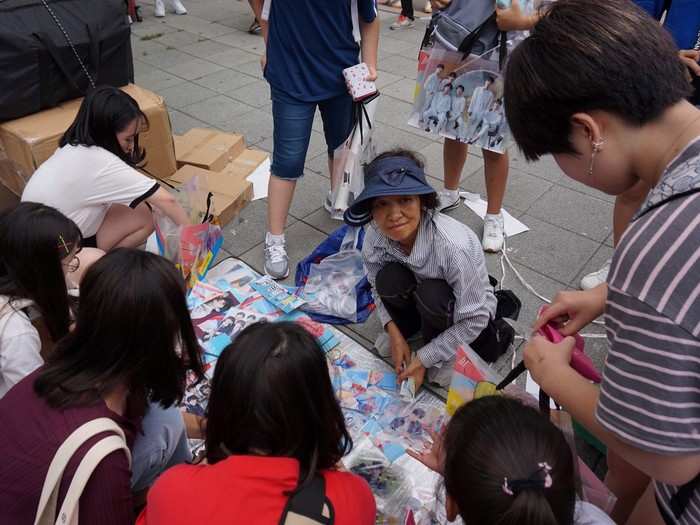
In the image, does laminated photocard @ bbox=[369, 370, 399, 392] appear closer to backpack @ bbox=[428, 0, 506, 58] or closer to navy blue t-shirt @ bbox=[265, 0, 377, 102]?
navy blue t-shirt @ bbox=[265, 0, 377, 102]

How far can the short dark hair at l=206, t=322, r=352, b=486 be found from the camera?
1.09 meters

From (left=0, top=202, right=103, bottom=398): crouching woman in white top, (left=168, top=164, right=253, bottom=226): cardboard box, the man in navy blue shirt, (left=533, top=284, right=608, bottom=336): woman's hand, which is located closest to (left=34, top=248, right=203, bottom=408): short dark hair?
(left=0, top=202, right=103, bottom=398): crouching woman in white top

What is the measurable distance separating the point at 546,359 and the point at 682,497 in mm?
371

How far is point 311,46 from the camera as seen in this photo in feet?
8.33

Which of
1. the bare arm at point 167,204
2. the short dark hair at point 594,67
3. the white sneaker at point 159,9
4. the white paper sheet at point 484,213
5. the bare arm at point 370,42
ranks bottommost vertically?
the white sneaker at point 159,9

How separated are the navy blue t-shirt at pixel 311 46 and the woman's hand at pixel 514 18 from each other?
70 centimetres

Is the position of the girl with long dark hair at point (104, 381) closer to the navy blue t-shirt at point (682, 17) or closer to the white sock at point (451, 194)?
the white sock at point (451, 194)

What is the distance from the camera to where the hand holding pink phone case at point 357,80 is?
8.64ft

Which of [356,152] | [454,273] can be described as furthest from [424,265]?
[356,152]

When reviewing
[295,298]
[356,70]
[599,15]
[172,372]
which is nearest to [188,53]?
[356,70]

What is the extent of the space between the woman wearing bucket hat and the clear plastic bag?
15.3 inches

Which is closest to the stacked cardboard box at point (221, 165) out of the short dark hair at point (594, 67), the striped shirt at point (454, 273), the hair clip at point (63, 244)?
the hair clip at point (63, 244)

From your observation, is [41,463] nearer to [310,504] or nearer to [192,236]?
[310,504]

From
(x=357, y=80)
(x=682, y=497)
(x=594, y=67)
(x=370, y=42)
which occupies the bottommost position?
(x=682, y=497)
